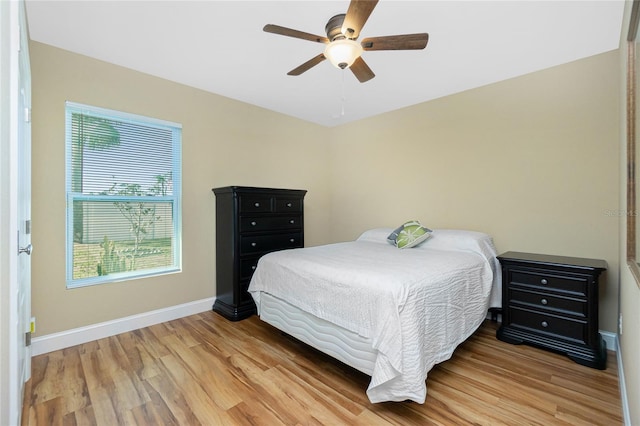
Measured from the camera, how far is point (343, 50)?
5.98 feet

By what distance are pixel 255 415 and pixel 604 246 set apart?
9.85 ft

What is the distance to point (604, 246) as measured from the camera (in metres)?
2.47

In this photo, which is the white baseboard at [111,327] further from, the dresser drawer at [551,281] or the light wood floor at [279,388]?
the dresser drawer at [551,281]

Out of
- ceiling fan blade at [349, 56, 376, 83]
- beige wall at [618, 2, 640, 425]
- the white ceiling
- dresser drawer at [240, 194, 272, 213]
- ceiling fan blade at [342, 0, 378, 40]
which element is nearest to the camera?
beige wall at [618, 2, 640, 425]

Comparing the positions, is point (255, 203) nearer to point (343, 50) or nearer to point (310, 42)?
point (310, 42)

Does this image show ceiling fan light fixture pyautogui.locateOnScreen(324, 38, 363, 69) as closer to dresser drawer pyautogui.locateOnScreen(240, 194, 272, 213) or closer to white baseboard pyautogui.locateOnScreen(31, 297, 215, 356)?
dresser drawer pyautogui.locateOnScreen(240, 194, 272, 213)

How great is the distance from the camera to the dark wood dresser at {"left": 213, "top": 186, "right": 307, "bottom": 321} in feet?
10.0

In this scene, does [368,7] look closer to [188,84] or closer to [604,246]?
[188,84]

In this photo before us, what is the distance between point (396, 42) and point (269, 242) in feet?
7.60

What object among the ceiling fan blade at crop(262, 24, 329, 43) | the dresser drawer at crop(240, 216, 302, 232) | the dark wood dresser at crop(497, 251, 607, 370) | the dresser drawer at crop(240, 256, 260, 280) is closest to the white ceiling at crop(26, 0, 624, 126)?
the ceiling fan blade at crop(262, 24, 329, 43)

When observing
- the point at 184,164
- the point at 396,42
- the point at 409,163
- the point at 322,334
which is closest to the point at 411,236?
the point at 409,163

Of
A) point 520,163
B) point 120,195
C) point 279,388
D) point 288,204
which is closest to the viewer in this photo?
point 279,388

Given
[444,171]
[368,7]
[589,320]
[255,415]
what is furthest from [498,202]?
[255,415]

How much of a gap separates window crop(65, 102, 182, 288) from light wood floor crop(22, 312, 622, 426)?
0.72m
